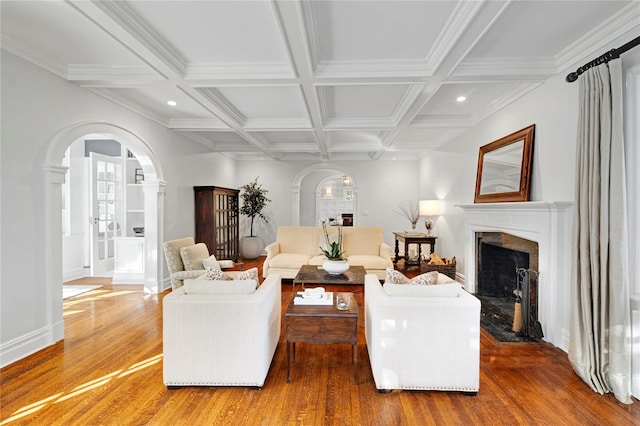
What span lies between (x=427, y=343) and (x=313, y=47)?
7.85 ft

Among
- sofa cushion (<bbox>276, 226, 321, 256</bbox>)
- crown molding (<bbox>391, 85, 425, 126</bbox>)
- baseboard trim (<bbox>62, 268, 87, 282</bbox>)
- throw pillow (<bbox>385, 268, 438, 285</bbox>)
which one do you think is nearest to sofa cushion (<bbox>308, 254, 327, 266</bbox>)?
sofa cushion (<bbox>276, 226, 321, 256</bbox>)

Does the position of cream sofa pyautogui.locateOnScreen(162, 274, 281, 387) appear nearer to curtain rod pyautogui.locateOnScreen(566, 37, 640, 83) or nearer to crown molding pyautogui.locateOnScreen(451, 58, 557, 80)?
crown molding pyautogui.locateOnScreen(451, 58, 557, 80)

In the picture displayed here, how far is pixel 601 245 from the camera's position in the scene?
2156 mm

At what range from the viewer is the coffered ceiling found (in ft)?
6.73

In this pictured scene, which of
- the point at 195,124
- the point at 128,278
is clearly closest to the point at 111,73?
the point at 195,124

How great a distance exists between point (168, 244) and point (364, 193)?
5390mm

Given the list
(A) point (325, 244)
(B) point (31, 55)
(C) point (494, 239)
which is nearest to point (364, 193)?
(A) point (325, 244)

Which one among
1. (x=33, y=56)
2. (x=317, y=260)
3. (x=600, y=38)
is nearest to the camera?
(x=600, y=38)

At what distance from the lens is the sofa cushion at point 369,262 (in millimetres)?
4910

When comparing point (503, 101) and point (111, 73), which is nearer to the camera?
point (111, 73)

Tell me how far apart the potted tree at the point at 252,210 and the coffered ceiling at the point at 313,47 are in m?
3.74

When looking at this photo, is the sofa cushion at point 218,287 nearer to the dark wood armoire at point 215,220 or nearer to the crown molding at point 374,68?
the crown molding at point 374,68

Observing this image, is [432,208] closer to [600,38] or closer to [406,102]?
[406,102]

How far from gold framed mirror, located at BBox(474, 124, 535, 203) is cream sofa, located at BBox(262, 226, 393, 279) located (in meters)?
1.78
